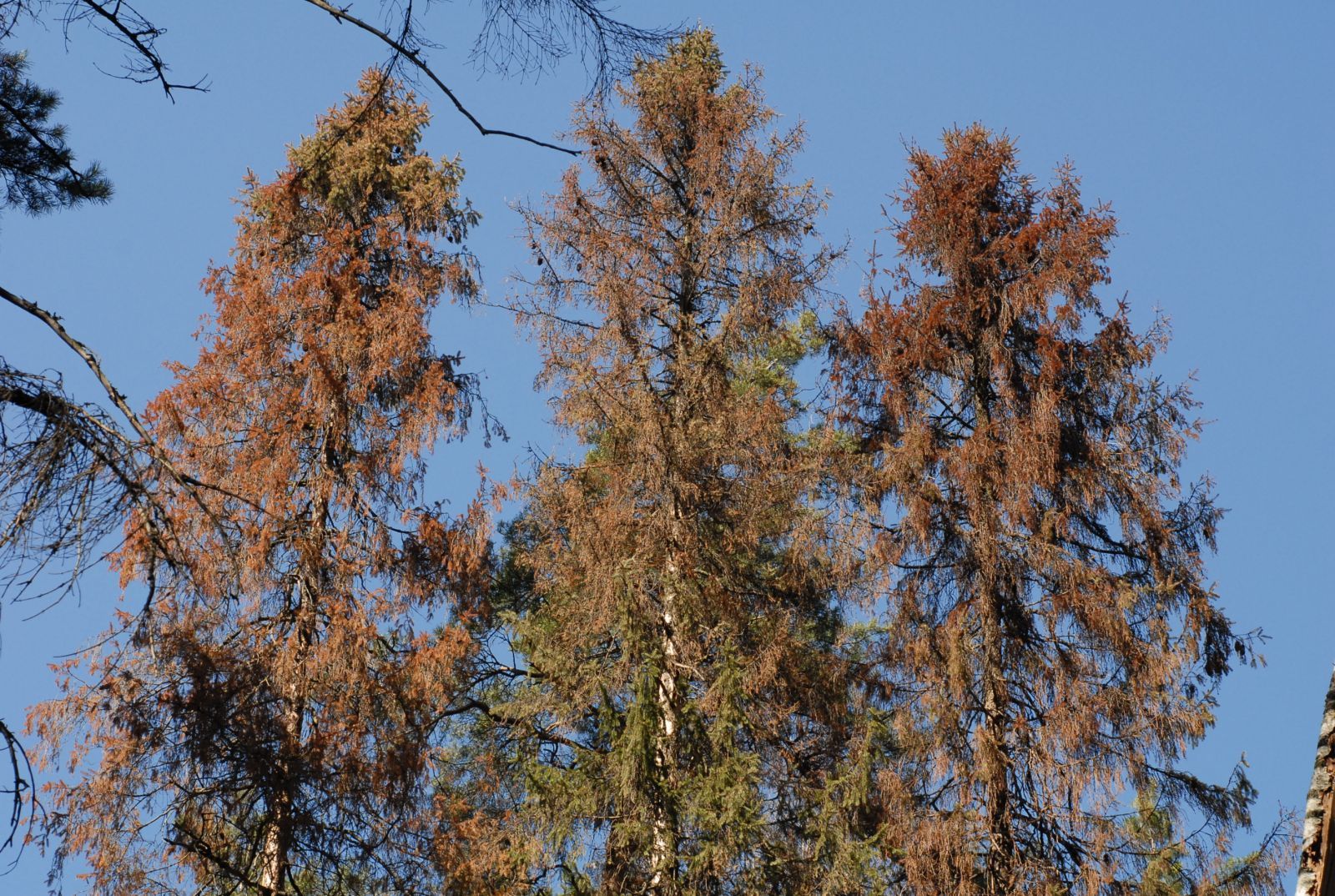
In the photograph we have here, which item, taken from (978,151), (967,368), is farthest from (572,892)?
(978,151)

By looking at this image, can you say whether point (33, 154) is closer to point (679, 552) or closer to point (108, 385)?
point (108, 385)

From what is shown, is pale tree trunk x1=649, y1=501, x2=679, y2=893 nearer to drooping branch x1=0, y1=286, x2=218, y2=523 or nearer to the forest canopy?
the forest canopy

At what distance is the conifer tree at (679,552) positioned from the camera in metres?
11.4

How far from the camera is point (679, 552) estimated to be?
13633 millimetres

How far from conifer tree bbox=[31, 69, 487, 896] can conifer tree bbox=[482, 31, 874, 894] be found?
3.46 feet

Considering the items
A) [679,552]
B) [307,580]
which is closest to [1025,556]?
[679,552]

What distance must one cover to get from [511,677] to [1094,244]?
7503mm

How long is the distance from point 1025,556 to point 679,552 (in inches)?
124

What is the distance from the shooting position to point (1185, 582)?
1256 centimetres

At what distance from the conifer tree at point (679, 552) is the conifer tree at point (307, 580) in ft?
3.46

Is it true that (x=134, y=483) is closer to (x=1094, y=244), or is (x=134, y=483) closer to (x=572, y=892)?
(x=572, y=892)

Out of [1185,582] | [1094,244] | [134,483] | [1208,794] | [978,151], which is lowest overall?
[134,483]

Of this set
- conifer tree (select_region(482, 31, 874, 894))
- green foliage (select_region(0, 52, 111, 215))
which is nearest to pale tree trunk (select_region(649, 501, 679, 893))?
conifer tree (select_region(482, 31, 874, 894))

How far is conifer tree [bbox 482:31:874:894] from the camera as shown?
450 inches
